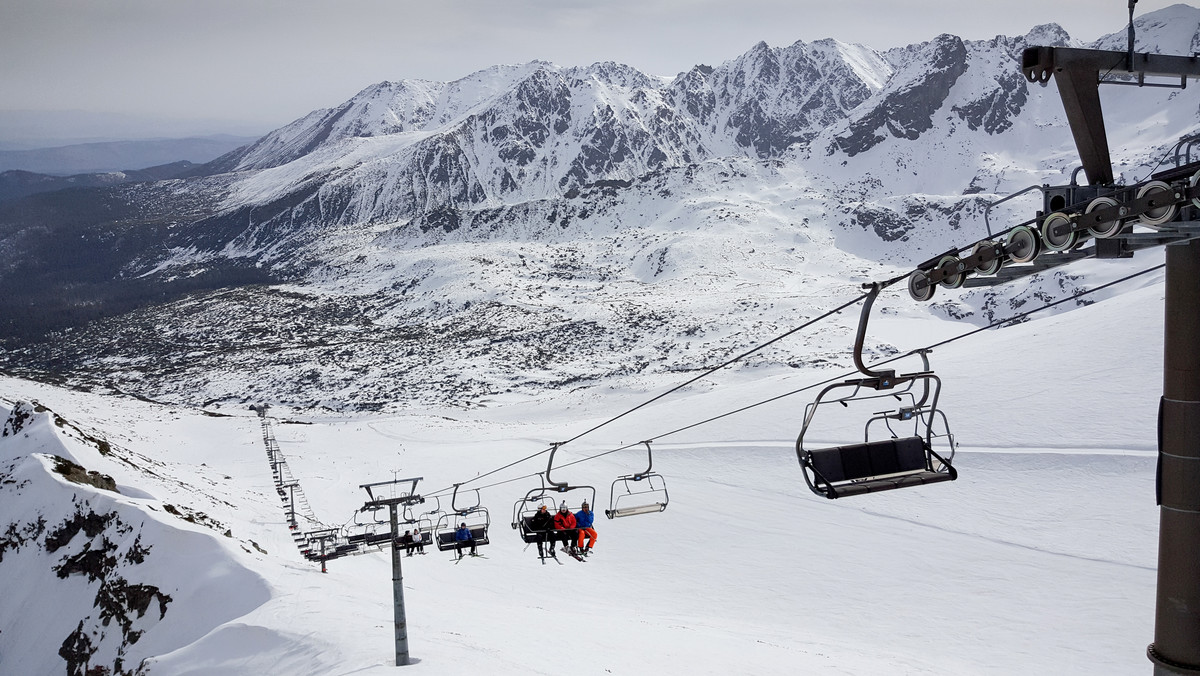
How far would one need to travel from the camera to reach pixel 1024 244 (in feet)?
22.6

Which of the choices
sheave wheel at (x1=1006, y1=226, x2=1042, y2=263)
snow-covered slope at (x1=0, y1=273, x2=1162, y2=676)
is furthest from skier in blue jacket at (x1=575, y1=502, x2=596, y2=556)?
sheave wheel at (x1=1006, y1=226, x2=1042, y2=263)

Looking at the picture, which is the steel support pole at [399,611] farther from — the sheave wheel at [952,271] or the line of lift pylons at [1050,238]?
the sheave wheel at [952,271]

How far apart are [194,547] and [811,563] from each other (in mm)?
24566

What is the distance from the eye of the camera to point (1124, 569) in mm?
25172

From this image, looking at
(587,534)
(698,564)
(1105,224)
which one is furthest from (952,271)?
(698,564)

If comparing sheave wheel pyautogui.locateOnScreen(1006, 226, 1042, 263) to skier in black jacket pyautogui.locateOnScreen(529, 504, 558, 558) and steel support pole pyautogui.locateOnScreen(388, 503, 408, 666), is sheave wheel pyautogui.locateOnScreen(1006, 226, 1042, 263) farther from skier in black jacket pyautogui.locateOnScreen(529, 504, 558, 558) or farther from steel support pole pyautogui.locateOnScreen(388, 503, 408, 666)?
steel support pole pyautogui.locateOnScreen(388, 503, 408, 666)

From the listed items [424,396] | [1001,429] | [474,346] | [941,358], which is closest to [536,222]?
[474,346]

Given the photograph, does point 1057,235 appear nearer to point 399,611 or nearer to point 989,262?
point 989,262

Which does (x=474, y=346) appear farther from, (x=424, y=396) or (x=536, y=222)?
(x=536, y=222)

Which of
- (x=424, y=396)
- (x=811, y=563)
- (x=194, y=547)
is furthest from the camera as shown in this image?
(x=424, y=396)

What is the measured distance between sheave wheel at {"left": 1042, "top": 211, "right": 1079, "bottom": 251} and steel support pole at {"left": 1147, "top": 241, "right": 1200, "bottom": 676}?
2.48 meters

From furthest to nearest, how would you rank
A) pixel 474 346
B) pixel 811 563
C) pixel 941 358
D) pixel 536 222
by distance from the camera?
1. pixel 536 222
2. pixel 474 346
3. pixel 941 358
4. pixel 811 563

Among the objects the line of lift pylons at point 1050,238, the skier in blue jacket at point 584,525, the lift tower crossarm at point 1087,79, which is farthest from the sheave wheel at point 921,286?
the skier in blue jacket at point 584,525

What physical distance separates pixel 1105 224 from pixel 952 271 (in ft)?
4.57
